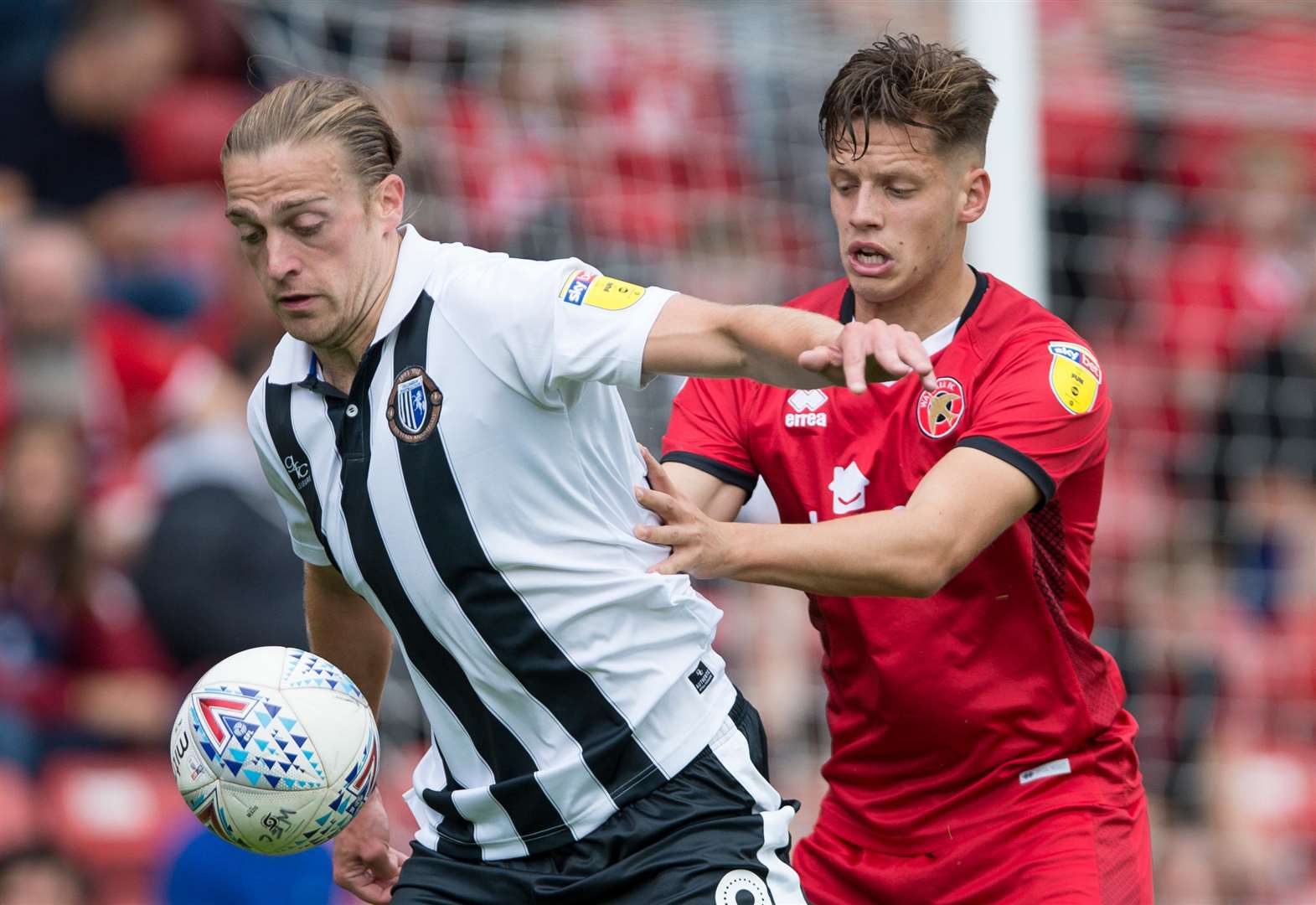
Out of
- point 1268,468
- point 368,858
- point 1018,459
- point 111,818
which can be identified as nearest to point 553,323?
point 1018,459

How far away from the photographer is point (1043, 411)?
3855mm

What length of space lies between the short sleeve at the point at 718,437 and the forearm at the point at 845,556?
70 centimetres

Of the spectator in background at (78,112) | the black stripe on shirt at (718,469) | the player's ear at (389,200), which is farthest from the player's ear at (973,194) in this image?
the spectator in background at (78,112)

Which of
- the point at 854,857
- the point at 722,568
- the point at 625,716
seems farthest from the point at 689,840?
the point at 854,857

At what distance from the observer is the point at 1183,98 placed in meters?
9.31

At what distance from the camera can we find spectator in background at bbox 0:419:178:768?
23.9ft

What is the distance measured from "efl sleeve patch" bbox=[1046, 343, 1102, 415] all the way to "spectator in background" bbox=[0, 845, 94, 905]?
14.9 feet

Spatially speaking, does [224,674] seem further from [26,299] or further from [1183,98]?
[1183,98]

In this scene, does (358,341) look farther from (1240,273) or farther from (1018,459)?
(1240,273)

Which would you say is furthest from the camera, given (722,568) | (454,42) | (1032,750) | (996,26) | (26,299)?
(454,42)

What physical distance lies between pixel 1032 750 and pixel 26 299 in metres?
5.33

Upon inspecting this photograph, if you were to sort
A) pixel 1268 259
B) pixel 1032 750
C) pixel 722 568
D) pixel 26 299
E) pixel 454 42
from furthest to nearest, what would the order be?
pixel 1268 259 < pixel 454 42 < pixel 26 299 < pixel 1032 750 < pixel 722 568

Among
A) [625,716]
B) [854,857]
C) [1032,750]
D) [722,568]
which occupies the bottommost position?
[854,857]

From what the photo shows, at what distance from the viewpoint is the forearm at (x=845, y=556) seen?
3.41 metres
